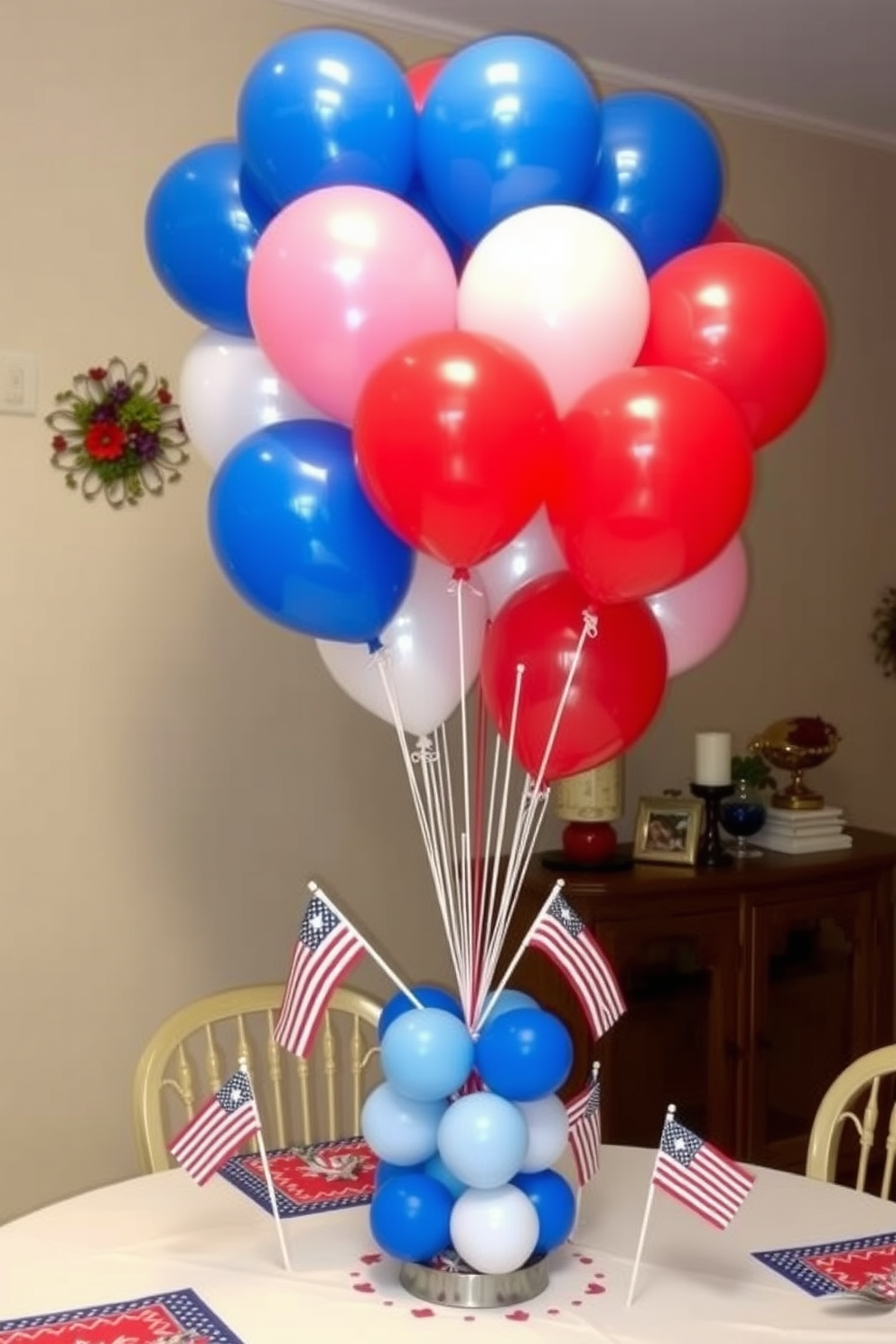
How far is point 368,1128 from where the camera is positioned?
1683mm

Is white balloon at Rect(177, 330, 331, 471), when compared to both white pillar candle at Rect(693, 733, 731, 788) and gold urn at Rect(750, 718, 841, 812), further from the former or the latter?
gold urn at Rect(750, 718, 841, 812)

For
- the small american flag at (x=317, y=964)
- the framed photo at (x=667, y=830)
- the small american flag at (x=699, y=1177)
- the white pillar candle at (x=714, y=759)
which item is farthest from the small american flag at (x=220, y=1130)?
the white pillar candle at (x=714, y=759)

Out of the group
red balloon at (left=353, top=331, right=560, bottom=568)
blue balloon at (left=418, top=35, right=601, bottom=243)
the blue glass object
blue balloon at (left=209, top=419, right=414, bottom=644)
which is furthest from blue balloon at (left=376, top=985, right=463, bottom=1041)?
the blue glass object

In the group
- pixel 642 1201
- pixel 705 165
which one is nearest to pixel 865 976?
pixel 642 1201

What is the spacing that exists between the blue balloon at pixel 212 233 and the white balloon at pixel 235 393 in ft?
0.12

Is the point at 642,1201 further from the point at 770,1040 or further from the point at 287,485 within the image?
the point at 770,1040

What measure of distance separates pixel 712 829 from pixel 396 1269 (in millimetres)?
1501

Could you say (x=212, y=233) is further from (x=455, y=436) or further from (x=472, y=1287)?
(x=472, y=1287)

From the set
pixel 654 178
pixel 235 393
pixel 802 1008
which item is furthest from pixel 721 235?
pixel 802 1008

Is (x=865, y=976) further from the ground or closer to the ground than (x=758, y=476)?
closer to the ground

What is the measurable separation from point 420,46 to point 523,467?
5.74 ft

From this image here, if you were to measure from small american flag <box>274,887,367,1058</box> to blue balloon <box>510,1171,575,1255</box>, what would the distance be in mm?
287

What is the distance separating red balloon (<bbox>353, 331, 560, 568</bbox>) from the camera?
1509 millimetres

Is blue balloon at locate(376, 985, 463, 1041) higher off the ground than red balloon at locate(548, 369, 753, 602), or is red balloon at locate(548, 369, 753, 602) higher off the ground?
A: red balloon at locate(548, 369, 753, 602)
